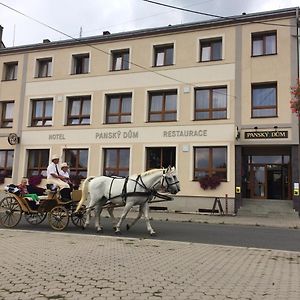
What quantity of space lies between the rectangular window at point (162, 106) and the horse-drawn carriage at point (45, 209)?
12.5 metres

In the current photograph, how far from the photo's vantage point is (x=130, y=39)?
26219mm

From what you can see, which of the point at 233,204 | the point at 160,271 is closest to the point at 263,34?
the point at 233,204

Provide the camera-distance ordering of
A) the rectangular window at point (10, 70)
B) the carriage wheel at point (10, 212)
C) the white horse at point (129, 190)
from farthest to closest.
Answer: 1. the rectangular window at point (10, 70)
2. the carriage wheel at point (10, 212)
3. the white horse at point (129, 190)

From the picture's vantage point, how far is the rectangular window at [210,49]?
24375 millimetres

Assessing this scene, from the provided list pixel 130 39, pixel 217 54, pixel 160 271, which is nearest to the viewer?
pixel 160 271

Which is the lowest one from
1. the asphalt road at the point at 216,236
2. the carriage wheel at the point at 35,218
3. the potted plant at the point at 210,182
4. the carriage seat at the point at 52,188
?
the asphalt road at the point at 216,236

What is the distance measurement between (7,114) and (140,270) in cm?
2470

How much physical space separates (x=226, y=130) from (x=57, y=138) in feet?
36.1

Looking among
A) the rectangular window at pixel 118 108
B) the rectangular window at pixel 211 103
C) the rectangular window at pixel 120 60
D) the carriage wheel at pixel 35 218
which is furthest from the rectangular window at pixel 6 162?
the carriage wheel at pixel 35 218

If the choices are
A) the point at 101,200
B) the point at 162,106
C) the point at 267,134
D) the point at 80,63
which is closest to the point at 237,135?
the point at 267,134

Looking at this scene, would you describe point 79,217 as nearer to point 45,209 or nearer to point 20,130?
point 45,209

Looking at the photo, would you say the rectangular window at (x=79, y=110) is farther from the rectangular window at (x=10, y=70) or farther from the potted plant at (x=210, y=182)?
the potted plant at (x=210, y=182)

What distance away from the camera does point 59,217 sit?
12.7m

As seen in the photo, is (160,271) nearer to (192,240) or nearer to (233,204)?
(192,240)
